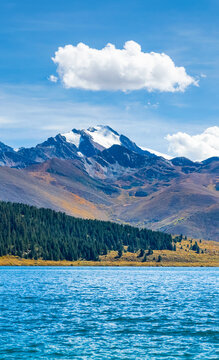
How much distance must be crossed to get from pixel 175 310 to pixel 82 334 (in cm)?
2600

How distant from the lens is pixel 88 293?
106438 millimetres

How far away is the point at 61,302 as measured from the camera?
87.9 metres

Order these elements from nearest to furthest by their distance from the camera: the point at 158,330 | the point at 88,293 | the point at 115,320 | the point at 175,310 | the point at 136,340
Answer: the point at 136,340 → the point at 158,330 → the point at 115,320 → the point at 175,310 → the point at 88,293

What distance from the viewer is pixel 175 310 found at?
7931 cm

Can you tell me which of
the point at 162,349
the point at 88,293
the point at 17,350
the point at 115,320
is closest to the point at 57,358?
the point at 17,350

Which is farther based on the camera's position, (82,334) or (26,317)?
(26,317)

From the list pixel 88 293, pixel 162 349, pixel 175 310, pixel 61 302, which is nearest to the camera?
pixel 162 349

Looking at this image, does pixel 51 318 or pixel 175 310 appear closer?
pixel 51 318

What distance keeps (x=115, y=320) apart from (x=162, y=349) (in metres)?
18.8

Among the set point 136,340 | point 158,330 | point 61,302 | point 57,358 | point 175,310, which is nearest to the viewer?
point 57,358

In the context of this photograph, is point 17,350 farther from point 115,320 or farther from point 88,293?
point 88,293

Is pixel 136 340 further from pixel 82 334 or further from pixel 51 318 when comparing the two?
pixel 51 318

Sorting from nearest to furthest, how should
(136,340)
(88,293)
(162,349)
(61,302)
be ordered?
(162,349), (136,340), (61,302), (88,293)

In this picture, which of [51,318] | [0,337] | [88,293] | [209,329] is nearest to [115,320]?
[51,318]
